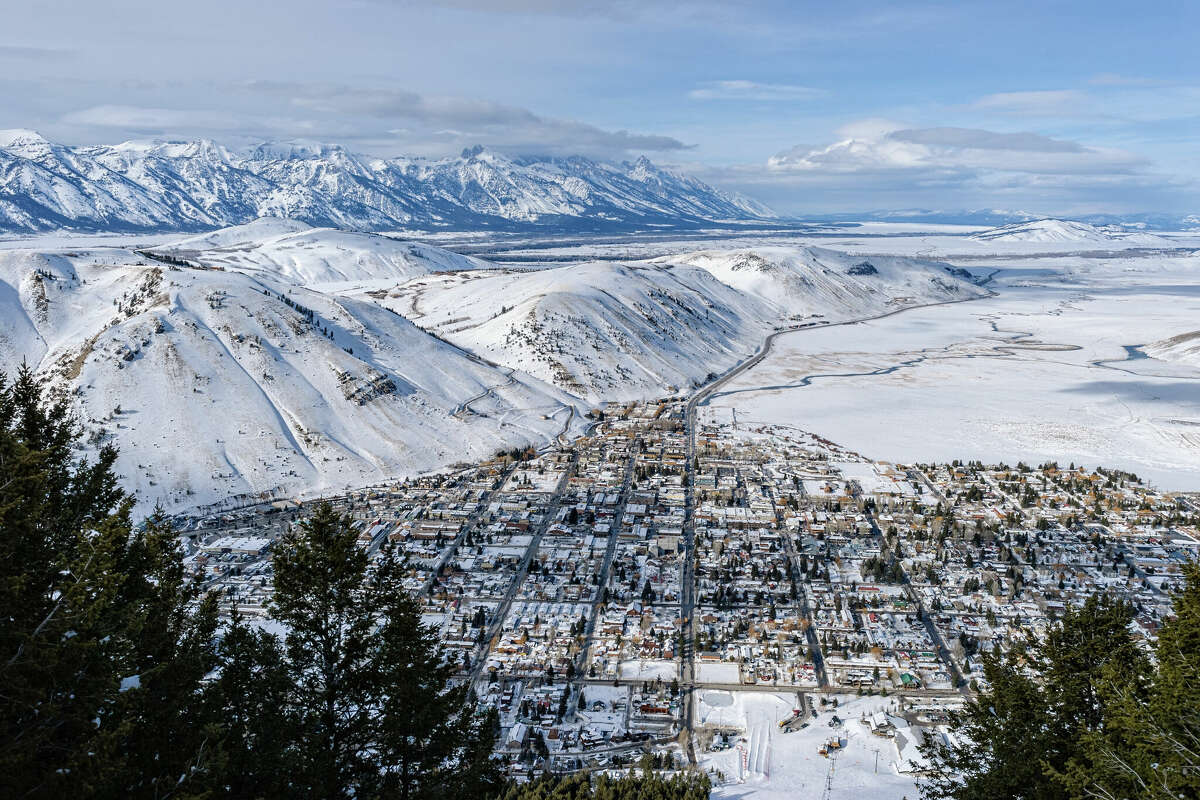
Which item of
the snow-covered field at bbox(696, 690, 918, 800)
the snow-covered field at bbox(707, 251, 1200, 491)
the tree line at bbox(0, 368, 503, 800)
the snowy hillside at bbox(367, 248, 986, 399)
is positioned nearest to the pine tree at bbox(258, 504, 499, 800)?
the tree line at bbox(0, 368, 503, 800)

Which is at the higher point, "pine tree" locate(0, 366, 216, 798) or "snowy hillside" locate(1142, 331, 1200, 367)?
"pine tree" locate(0, 366, 216, 798)

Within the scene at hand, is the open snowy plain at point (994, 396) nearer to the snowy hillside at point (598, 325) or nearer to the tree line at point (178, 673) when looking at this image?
the snowy hillside at point (598, 325)

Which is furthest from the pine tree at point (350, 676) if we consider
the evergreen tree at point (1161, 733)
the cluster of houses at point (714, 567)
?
the cluster of houses at point (714, 567)

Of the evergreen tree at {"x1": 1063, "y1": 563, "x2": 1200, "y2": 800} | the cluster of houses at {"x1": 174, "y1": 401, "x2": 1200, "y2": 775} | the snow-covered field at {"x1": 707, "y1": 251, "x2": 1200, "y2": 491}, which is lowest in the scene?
the cluster of houses at {"x1": 174, "y1": 401, "x2": 1200, "y2": 775}

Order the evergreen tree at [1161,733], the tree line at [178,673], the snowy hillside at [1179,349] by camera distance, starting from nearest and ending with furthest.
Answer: the tree line at [178,673]
the evergreen tree at [1161,733]
the snowy hillside at [1179,349]

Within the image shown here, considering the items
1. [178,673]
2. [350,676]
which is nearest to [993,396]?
[350,676]

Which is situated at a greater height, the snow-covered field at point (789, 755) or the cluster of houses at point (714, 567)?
the cluster of houses at point (714, 567)

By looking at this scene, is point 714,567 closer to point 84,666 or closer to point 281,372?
point 84,666

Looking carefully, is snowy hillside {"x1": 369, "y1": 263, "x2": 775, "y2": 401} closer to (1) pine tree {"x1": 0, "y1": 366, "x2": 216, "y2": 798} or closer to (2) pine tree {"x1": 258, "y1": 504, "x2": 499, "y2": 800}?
(2) pine tree {"x1": 258, "y1": 504, "x2": 499, "y2": 800}
